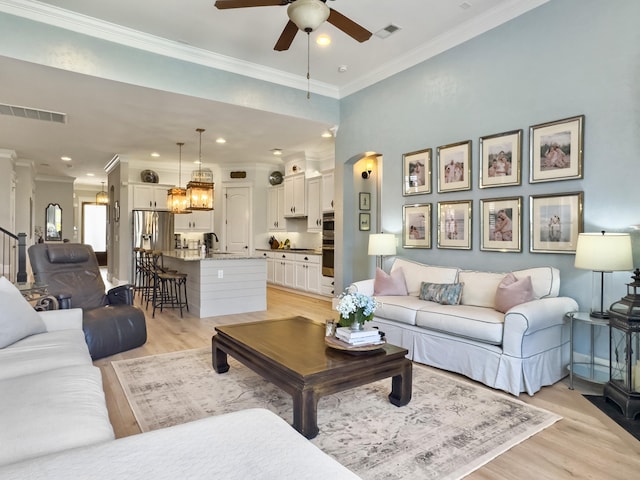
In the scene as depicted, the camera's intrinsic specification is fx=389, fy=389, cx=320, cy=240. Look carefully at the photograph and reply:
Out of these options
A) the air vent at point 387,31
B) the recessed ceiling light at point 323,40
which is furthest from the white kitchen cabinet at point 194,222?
the air vent at point 387,31

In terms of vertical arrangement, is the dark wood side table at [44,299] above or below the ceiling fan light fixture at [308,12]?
below

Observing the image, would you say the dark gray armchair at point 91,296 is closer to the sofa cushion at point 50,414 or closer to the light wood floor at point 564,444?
the light wood floor at point 564,444

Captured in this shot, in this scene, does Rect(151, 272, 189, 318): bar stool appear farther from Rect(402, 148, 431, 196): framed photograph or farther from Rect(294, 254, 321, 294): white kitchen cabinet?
Rect(402, 148, 431, 196): framed photograph

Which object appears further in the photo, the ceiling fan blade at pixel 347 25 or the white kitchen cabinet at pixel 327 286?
the white kitchen cabinet at pixel 327 286

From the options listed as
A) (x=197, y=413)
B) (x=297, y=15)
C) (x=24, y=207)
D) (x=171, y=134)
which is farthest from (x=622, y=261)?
(x=24, y=207)

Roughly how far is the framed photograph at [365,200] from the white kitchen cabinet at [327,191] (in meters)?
0.86

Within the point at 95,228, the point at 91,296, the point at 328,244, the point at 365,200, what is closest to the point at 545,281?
the point at 365,200

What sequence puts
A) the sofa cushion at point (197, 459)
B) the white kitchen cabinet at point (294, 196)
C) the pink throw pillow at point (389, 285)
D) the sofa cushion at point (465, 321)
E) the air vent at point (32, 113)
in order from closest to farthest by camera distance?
1. the sofa cushion at point (197, 459)
2. the sofa cushion at point (465, 321)
3. the pink throw pillow at point (389, 285)
4. the air vent at point (32, 113)
5. the white kitchen cabinet at point (294, 196)

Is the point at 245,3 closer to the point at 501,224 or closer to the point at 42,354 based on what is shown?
the point at 42,354

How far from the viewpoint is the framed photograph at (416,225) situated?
4715mm

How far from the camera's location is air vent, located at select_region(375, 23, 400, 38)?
4.12 m

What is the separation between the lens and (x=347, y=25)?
3.02m

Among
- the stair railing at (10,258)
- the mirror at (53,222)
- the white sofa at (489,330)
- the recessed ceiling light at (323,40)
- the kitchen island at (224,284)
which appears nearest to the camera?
the white sofa at (489,330)

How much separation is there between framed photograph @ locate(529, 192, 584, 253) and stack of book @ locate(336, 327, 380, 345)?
201 cm
